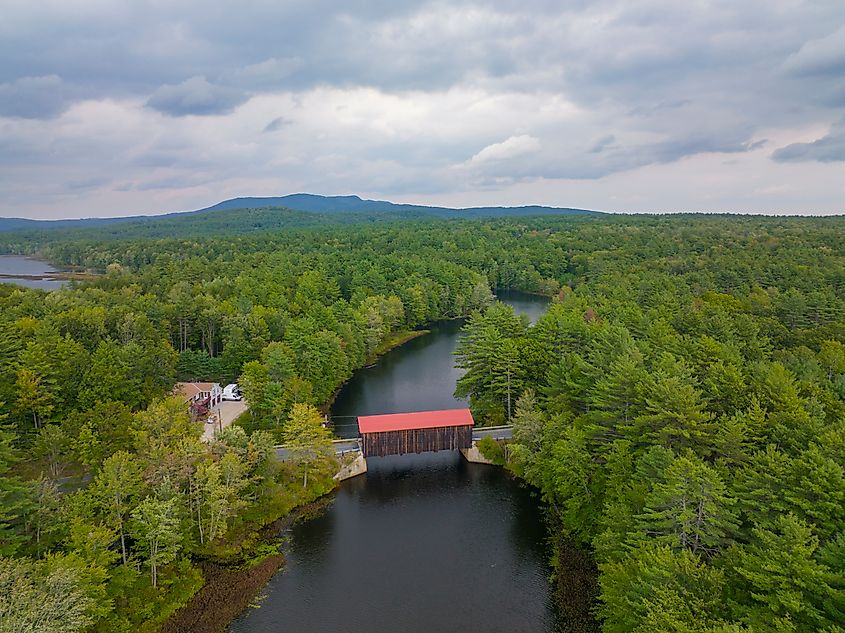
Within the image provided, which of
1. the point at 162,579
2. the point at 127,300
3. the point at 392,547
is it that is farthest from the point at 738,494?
the point at 127,300

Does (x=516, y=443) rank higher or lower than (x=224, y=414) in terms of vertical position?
higher

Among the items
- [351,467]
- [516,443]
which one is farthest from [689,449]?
[351,467]

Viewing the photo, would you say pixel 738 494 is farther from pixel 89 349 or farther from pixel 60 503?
pixel 89 349

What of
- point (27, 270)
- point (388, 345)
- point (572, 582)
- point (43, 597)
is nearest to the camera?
point (43, 597)

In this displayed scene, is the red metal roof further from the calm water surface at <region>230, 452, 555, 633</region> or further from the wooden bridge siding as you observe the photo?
the calm water surface at <region>230, 452, 555, 633</region>

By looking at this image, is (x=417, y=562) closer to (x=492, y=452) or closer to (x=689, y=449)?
(x=492, y=452)

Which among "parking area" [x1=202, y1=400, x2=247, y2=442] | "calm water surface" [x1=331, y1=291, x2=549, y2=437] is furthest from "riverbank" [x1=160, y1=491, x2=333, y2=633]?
"calm water surface" [x1=331, y1=291, x2=549, y2=437]

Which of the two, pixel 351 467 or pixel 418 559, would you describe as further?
pixel 351 467

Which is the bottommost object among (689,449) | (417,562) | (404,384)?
(417,562)

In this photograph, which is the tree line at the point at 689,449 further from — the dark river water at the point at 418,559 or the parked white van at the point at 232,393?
the parked white van at the point at 232,393
